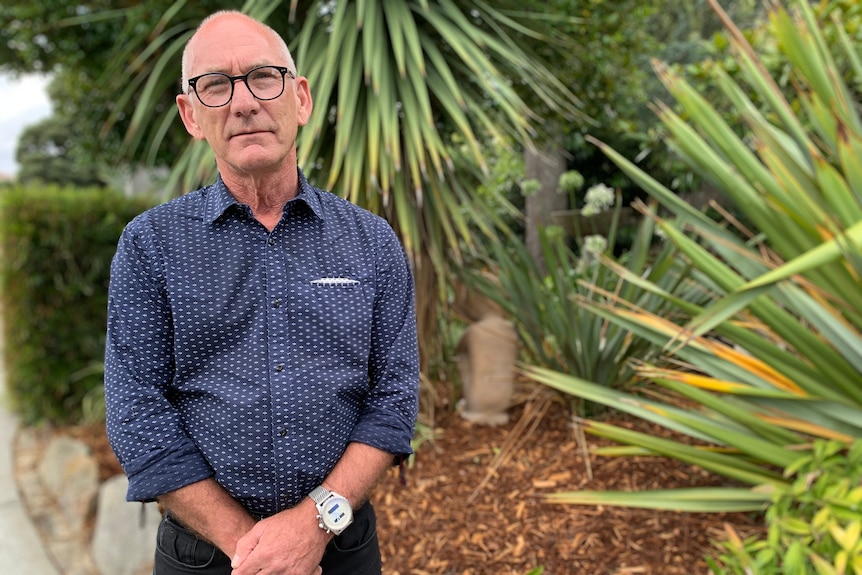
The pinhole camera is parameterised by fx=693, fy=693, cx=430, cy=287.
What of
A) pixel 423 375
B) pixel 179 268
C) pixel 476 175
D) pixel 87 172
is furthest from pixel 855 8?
pixel 87 172

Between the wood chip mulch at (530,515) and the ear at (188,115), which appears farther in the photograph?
the wood chip mulch at (530,515)

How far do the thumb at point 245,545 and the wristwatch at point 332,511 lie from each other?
0.13 metres

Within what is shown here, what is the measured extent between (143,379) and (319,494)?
45 cm

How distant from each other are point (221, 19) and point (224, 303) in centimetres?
61

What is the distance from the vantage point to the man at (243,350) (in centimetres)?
→ 145

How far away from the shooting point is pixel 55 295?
16.4 ft

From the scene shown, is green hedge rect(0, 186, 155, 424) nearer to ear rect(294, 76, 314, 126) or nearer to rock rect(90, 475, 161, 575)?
rock rect(90, 475, 161, 575)

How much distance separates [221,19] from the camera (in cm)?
150

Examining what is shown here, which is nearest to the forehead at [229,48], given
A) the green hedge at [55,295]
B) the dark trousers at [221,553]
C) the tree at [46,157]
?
the dark trousers at [221,553]

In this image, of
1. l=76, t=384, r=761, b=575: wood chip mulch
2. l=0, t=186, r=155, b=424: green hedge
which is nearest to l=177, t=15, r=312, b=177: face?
l=76, t=384, r=761, b=575: wood chip mulch

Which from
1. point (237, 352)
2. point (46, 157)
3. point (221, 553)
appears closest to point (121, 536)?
point (221, 553)

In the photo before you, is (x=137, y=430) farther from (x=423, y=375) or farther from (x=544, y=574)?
(x=423, y=375)

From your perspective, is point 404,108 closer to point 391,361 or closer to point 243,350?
point 391,361

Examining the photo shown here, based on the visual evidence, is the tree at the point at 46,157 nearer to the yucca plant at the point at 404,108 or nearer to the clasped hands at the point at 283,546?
the yucca plant at the point at 404,108
